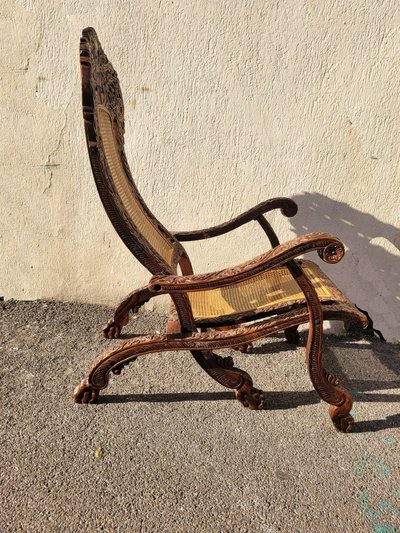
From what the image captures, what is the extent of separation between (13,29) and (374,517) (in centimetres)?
291

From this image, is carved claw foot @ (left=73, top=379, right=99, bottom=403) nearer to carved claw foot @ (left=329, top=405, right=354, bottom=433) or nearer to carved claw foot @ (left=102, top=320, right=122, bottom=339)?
carved claw foot @ (left=102, top=320, right=122, bottom=339)

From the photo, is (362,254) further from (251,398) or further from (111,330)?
(111,330)

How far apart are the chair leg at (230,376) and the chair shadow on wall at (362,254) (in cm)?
103

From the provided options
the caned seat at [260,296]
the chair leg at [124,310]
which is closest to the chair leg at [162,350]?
the caned seat at [260,296]

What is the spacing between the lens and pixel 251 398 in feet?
6.86

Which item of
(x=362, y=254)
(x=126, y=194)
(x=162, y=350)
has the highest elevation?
(x=126, y=194)

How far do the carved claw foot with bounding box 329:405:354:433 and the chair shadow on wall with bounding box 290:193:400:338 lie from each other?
1.00 meters

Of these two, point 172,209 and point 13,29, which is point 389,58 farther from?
point 13,29

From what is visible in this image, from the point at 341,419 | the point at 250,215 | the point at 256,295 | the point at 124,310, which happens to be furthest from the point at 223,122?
the point at 341,419

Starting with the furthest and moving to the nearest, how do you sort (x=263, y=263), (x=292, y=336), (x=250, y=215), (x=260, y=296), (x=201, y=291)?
(x=292, y=336) < (x=250, y=215) < (x=260, y=296) < (x=201, y=291) < (x=263, y=263)

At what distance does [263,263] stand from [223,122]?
4.06ft

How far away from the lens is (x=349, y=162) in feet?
8.55

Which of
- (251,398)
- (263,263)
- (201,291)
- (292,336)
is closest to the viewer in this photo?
(263,263)

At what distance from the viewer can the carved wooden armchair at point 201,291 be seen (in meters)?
1.69
